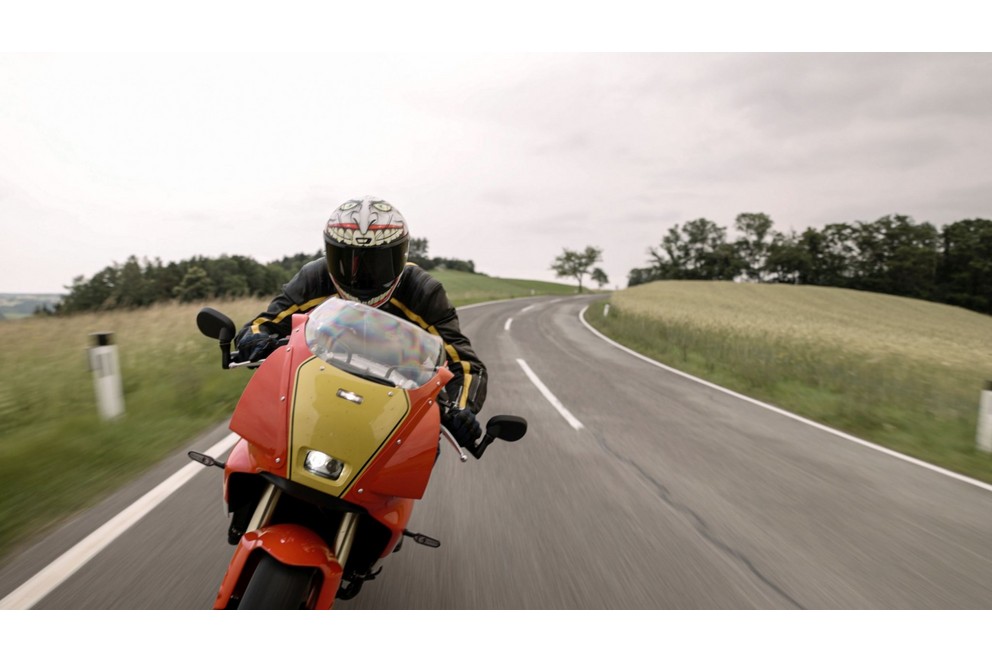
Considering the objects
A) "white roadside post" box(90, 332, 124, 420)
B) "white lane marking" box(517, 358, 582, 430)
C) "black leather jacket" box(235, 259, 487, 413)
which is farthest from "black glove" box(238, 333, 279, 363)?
"white lane marking" box(517, 358, 582, 430)

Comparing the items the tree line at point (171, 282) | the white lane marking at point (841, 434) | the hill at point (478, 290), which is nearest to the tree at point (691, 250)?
the hill at point (478, 290)

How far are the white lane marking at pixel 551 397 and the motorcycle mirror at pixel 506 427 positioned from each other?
3.83m

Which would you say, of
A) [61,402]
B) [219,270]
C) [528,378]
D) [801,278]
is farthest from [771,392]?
[801,278]

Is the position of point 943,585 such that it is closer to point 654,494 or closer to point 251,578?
point 654,494

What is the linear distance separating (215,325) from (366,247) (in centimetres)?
77

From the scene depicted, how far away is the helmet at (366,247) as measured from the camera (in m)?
2.53

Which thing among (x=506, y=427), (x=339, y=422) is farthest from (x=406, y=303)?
(x=339, y=422)

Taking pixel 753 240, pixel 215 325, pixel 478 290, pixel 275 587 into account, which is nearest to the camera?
pixel 275 587

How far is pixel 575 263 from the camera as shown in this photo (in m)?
98.4

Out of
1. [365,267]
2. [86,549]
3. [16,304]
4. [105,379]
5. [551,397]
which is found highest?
[365,267]

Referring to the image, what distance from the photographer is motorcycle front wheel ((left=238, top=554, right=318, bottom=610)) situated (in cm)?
157

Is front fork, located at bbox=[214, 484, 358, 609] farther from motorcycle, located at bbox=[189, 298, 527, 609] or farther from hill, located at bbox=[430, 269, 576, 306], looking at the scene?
hill, located at bbox=[430, 269, 576, 306]

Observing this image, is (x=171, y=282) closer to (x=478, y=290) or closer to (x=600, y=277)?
(x=478, y=290)

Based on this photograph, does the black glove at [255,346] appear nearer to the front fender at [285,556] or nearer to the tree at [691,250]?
the front fender at [285,556]
